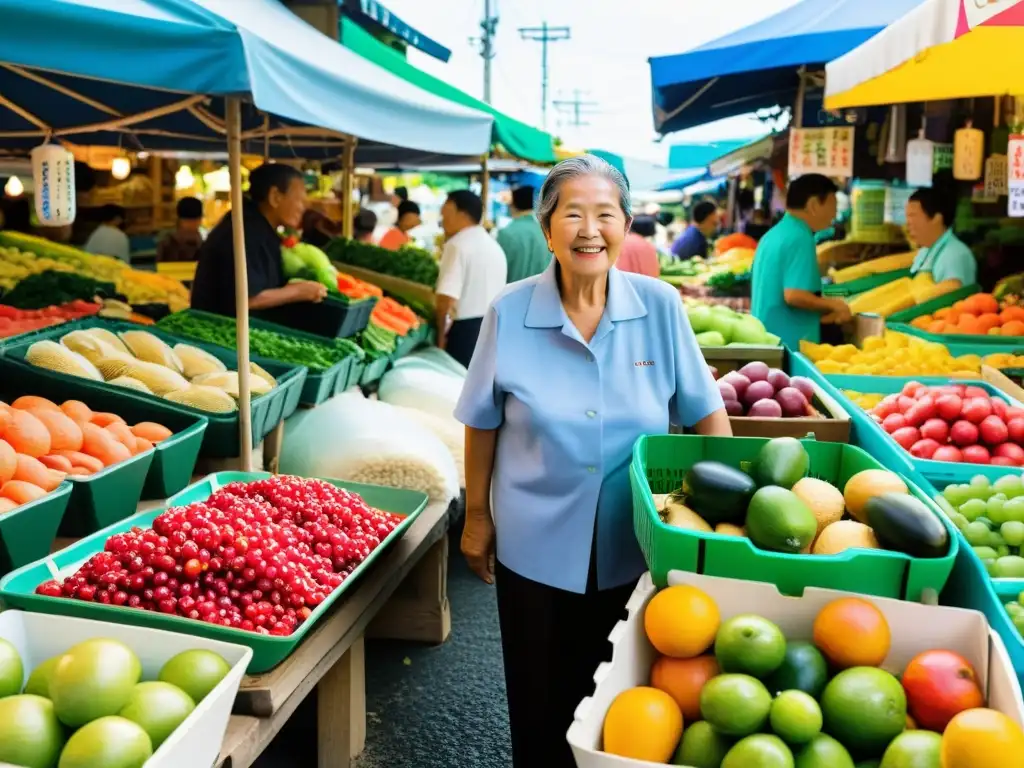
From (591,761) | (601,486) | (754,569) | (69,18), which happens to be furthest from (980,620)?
(69,18)

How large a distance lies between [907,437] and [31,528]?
2928 mm

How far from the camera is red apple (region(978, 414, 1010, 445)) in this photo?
3459 millimetres

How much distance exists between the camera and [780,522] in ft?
6.57

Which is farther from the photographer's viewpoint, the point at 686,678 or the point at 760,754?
the point at 686,678

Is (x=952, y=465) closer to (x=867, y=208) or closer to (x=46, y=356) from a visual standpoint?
(x=46, y=356)

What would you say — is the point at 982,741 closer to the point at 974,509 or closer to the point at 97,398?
the point at 974,509

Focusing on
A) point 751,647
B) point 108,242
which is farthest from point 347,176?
point 751,647

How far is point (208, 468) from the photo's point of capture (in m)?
4.00

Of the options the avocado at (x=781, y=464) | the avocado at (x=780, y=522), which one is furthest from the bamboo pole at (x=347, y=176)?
the avocado at (x=780, y=522)

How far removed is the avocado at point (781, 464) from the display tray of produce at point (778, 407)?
119 cm

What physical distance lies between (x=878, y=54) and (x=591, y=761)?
388 cm

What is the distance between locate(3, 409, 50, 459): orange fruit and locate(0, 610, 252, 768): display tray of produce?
1.01 meters

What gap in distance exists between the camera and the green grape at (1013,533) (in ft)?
8.42

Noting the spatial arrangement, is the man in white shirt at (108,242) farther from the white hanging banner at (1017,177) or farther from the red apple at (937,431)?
the red apple at (937,431)
